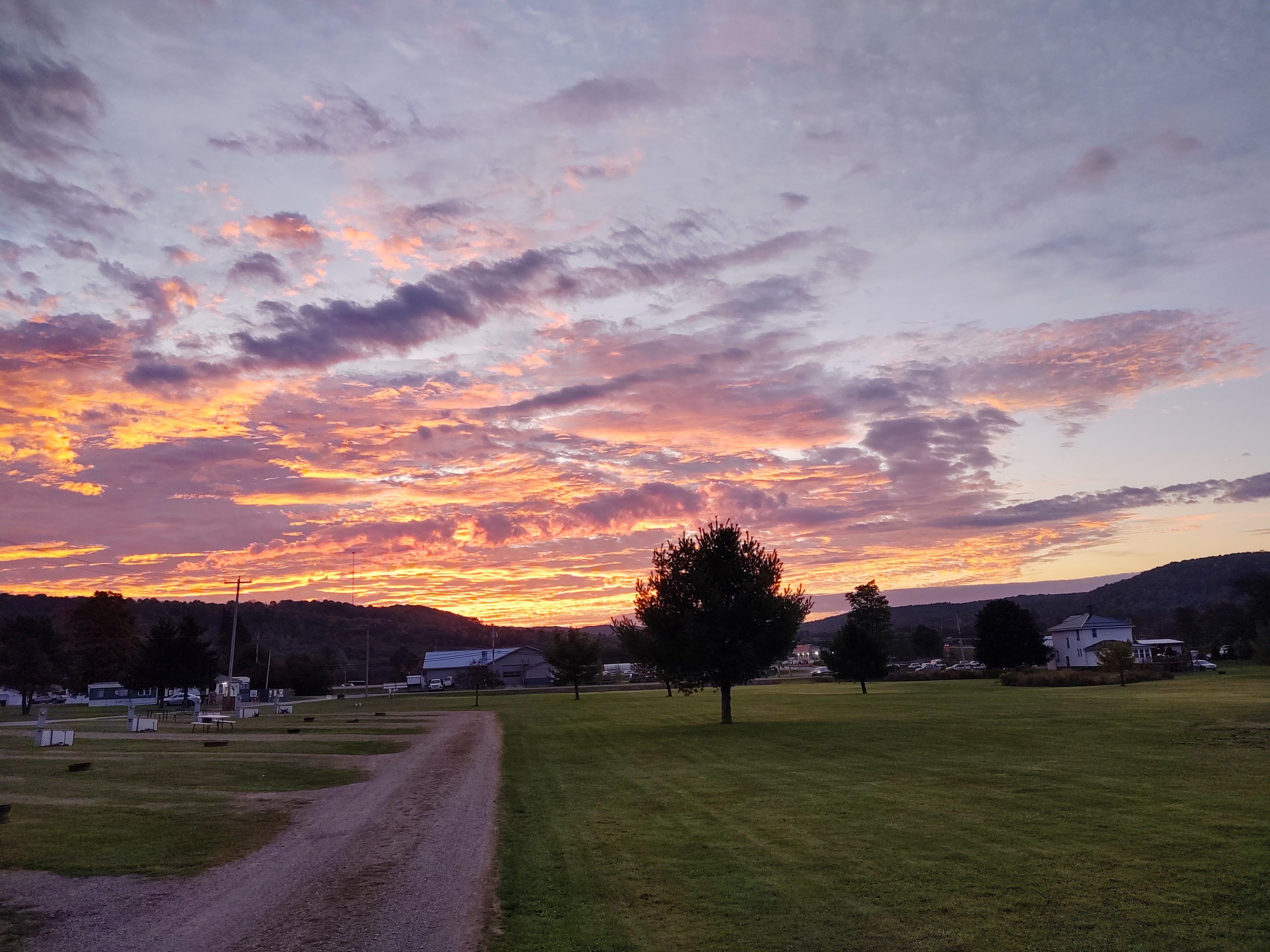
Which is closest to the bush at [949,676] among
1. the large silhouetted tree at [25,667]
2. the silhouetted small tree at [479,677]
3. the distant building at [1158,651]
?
the distant building at [1158,651]

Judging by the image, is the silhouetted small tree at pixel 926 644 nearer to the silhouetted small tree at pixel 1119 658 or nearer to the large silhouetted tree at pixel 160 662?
the silhouetted small tree at pixel 1119 658

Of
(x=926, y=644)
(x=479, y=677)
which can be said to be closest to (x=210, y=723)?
(x=479, y=677)

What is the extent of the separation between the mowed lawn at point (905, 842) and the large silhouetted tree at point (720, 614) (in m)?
12.3

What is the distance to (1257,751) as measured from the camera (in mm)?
22203

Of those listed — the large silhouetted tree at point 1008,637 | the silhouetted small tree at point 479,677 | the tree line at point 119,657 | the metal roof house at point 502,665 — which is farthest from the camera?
the metal roof house at point 502,665

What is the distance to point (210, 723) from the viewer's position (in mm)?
54156

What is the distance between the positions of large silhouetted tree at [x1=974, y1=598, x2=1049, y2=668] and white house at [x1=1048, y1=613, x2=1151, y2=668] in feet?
44.9

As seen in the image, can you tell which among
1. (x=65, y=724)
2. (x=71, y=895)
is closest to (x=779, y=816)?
(x=71, y=895)

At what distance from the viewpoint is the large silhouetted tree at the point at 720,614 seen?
145 ft

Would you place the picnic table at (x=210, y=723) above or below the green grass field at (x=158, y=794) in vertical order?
below

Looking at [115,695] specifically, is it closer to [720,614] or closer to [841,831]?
[720,614]

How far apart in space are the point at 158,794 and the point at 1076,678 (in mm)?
67751

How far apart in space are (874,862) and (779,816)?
13.7 ft

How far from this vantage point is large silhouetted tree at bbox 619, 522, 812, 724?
145 feet
